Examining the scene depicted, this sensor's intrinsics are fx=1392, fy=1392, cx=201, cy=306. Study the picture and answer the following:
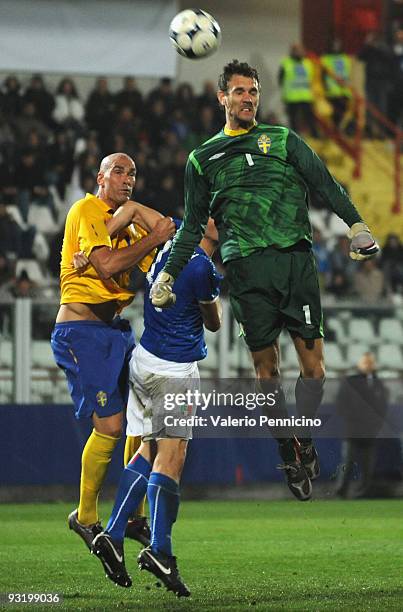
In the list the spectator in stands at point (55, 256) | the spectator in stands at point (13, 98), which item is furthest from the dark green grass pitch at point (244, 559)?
the spectator in stands at point (13, 98)

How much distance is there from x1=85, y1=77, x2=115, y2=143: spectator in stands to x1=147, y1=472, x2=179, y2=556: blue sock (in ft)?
34.0

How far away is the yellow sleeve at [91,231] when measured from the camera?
26.0 feet

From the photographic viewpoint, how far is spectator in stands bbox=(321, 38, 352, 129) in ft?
67.4

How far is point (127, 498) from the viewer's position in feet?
25.2

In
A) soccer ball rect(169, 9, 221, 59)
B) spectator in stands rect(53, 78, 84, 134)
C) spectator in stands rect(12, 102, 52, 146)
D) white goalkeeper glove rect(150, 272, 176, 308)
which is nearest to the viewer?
white goalkeeper glove rect(150, 272, 176, 308)

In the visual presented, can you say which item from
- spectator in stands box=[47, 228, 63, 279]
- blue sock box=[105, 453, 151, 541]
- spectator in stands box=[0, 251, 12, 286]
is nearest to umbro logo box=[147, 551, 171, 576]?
blue sock box=[105, 453, 151, 541]

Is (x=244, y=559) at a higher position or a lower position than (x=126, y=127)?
lower

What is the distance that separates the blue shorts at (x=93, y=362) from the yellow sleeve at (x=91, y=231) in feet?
1.71

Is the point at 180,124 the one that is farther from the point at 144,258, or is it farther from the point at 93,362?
the point at 93,362

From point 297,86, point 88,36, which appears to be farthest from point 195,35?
point 88,36

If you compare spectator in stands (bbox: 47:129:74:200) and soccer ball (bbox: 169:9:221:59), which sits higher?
soccer ball (bbox: 169:9:221:59)

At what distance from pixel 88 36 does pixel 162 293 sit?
13.6 m

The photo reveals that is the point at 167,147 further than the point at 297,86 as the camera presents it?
No

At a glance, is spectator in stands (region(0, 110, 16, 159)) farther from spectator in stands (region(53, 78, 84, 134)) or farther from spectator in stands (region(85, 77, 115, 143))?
spectator in stands (region(85, 77, 115, 143))
